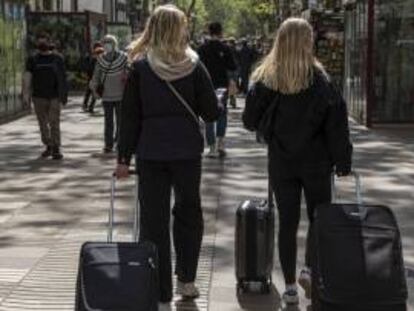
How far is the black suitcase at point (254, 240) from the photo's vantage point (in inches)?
261

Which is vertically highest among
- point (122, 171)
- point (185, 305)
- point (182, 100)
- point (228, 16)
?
point (228, 16)

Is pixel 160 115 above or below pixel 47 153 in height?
above

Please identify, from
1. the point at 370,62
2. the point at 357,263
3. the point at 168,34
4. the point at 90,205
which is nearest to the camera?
the point at 357,263

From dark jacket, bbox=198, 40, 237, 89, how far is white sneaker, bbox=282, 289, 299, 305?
25.7 feet

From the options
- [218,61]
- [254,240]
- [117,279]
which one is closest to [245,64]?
[218,61]

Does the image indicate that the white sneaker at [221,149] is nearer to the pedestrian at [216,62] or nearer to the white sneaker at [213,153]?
the white sneaker at [213,153]

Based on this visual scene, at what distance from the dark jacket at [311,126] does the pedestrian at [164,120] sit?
0.37m

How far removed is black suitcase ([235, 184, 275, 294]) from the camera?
664 centimetres

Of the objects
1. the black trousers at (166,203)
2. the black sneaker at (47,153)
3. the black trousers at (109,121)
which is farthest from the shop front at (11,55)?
the black trousers at (166,203)

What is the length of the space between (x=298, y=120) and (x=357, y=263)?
1.23m

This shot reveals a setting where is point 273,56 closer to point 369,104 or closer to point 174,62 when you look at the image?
point 174,62

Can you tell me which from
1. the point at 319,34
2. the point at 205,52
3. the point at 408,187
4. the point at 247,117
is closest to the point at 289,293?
the point at 247,117

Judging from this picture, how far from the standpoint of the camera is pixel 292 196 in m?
6.32

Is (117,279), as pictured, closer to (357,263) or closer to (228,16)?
(357,263)
